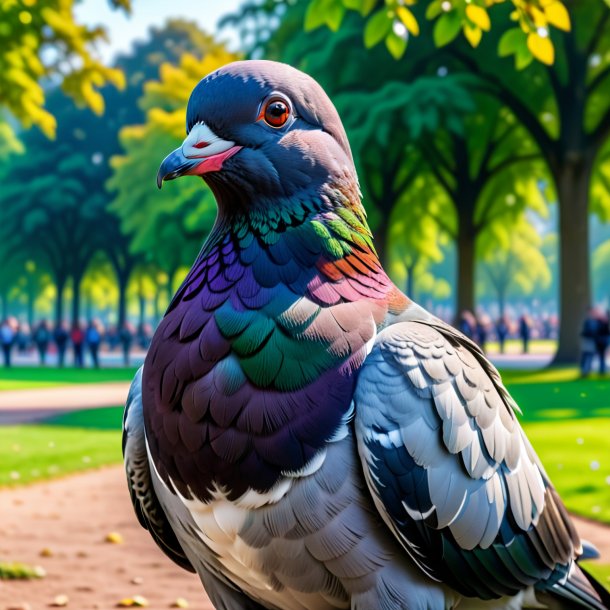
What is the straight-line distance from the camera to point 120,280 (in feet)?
116

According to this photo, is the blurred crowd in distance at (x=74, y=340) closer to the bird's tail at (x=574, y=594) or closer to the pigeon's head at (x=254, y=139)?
the bird's tail at (x=574, y=594)

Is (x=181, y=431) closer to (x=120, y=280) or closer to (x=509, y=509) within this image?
(x=509, y=509)

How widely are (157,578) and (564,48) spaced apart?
51.3 ft

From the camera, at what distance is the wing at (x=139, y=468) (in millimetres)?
2566

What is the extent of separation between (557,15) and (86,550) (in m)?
4.44

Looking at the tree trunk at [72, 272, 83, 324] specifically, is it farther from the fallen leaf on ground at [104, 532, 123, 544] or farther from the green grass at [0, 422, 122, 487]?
the fallen leaf on ground at [104, 532, 123, 544]

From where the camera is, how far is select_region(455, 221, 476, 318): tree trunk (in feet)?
72.4

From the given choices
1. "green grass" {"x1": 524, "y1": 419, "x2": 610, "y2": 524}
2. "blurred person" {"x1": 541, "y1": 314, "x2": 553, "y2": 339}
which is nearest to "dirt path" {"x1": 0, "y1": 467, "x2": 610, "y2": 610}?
"green grass" {"x1": 524, "y1": 419, "x2": 610, "y2": 524}

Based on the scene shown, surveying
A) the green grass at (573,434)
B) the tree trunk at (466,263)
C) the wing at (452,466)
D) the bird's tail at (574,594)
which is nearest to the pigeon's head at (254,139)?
the wing at (452,466)

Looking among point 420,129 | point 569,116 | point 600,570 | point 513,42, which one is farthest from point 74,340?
point 513,42

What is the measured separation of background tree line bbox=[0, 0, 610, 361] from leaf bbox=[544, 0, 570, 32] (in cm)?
29

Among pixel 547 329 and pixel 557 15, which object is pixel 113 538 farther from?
pixel 547 329

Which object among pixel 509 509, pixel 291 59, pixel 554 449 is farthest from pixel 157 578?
pixel 291 59

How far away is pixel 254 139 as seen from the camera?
2.25 meters
